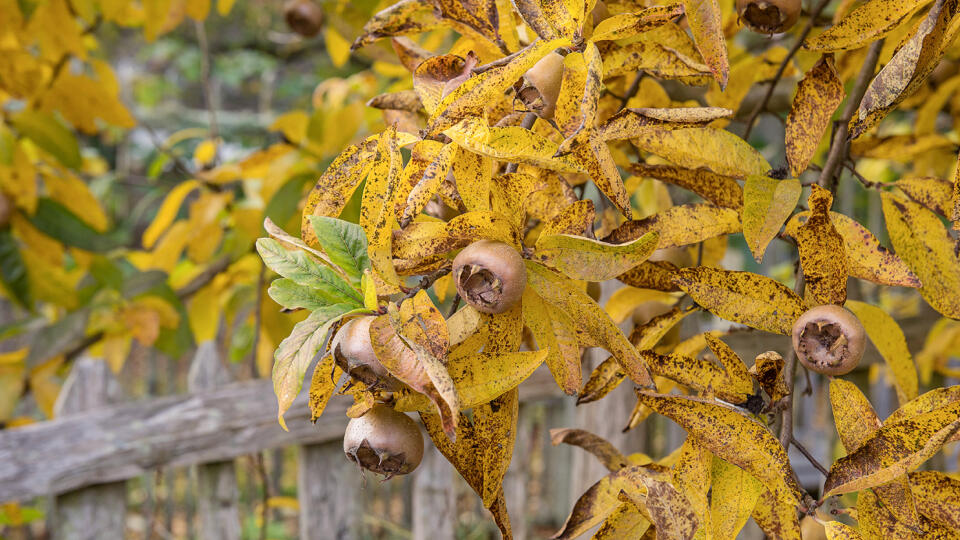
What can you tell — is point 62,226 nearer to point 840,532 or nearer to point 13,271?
point 13,271

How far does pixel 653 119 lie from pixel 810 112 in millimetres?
140

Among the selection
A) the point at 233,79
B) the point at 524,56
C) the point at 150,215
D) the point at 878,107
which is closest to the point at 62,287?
the point at 524,56

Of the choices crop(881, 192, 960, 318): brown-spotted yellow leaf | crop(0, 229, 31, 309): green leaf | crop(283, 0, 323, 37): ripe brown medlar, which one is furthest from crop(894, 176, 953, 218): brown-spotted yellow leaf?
crop(0, 229, 31, 309): green leaf

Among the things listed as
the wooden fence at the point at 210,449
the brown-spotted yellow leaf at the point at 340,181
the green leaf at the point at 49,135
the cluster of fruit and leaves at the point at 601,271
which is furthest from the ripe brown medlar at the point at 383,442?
the green leaf at the point at 49,135

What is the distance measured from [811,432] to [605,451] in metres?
4.35

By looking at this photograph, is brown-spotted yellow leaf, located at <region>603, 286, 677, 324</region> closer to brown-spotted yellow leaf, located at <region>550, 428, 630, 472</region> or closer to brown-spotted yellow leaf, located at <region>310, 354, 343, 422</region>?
brown-spotted yellow leaf, located at <region>550, 428, 630, 472</region>

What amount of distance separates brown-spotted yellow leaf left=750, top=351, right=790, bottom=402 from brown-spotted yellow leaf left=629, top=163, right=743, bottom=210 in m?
0.10

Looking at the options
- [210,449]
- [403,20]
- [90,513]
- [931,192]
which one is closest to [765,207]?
[931,192]

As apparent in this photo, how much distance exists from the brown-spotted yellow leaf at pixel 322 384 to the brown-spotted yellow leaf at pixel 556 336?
0.10m

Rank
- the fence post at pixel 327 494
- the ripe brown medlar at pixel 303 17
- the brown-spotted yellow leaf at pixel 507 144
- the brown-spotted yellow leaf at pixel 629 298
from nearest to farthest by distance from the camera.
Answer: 1. the brown-spotted yellow leaf at pixel 507 144
2. the brown-spotted yellow leaf at pixel 629 298
3. the ripe brown medlar at pixel 303 17
4. the fence post at pixel 327 494

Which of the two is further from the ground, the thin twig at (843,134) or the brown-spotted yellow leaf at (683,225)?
the thin twig at (843,134)

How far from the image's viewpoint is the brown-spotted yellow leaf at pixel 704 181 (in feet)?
1.56

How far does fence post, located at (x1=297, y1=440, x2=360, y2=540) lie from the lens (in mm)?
1605

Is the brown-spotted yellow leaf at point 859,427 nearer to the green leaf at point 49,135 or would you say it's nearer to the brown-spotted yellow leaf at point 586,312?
the brown-spotted yellow leaf at point 586,312
